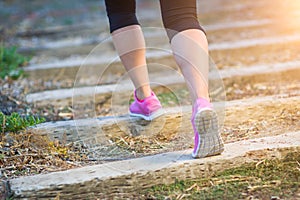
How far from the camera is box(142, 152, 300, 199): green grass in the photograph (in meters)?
1.82

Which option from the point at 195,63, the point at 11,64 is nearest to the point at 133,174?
the point at 195,63

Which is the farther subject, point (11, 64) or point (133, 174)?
point (11, 64)

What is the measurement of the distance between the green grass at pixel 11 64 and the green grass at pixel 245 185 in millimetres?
2060

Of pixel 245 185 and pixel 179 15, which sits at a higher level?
pixel 179 15

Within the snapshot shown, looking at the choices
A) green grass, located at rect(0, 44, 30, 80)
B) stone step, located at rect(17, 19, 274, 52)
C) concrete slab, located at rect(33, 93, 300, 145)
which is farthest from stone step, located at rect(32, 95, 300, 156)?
stone step, located at rect(17, 19, 274, 52)

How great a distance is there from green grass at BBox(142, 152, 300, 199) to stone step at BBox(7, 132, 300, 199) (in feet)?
0.08

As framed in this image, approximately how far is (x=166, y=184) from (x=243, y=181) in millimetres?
258

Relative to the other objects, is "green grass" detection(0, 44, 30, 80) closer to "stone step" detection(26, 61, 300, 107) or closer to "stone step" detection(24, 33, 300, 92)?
"stone step" detection(24, 33, 300, 92)

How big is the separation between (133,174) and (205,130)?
0.94 feet

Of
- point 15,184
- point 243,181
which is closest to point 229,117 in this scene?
point 243,181

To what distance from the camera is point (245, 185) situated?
1865 millimetres

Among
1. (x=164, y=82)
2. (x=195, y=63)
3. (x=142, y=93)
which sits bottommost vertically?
(x=164, y=82)

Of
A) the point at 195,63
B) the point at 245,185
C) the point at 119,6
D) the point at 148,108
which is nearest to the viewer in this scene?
the point at 245,185

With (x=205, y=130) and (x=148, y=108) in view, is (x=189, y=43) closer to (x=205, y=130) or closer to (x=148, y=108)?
(x=205, y=130)
